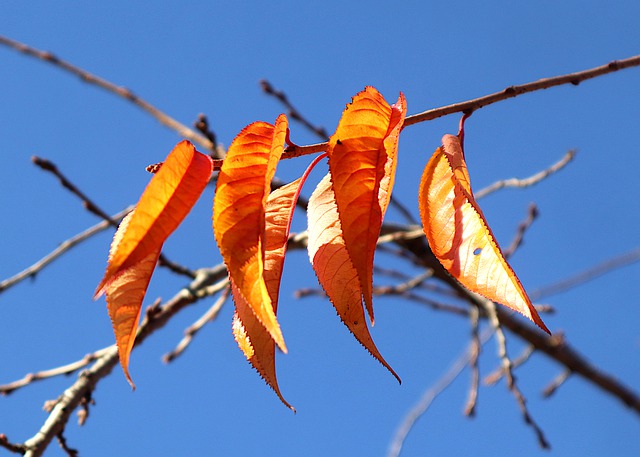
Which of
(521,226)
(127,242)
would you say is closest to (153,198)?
(127,242)

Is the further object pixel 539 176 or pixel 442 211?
pixel 539 176

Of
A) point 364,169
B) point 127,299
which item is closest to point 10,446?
point 127,299

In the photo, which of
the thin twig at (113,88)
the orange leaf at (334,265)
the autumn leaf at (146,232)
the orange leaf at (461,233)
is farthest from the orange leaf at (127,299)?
the thin twig at (113,88)

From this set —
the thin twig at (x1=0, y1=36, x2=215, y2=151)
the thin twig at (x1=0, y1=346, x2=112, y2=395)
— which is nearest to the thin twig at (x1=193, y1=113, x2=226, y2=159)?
the thin twig at (x1=0, y1=36, x2=215, y2=151)

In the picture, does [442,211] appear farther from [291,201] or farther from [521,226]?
[521,226]

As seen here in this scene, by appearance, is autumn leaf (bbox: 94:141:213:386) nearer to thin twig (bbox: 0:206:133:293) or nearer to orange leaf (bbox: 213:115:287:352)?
orange leaf (bbox: 213:115:287:352)
